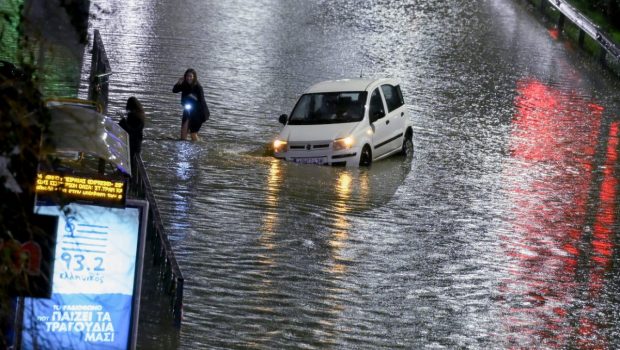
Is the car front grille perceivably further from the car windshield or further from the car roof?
the car roof

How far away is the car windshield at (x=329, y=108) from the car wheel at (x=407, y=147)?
1.23 metres

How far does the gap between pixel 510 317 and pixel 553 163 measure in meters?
10.5

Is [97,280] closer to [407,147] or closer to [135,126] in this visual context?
[135,126]

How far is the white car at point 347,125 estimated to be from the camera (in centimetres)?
2277

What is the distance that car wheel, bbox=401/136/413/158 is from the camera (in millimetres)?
24531

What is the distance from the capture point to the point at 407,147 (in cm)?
2475

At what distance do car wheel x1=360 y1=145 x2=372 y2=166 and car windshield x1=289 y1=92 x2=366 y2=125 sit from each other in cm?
70

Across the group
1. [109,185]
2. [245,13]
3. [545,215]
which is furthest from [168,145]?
[245,13]

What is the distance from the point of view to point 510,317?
14492 millimetres

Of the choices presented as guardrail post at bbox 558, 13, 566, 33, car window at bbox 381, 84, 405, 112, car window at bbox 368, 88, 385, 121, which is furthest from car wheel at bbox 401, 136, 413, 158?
guardrail post at bbox 558, 13, 566, 33

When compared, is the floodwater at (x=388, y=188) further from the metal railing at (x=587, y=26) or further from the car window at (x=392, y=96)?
the car window at (x=392, y=96)

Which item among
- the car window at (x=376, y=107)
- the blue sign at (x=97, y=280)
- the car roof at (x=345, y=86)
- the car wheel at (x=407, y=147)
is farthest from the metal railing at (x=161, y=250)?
the car wheel at (x=407, y=147)

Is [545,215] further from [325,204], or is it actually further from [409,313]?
[409,313]

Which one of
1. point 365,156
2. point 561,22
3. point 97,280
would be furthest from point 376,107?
point 561,22
